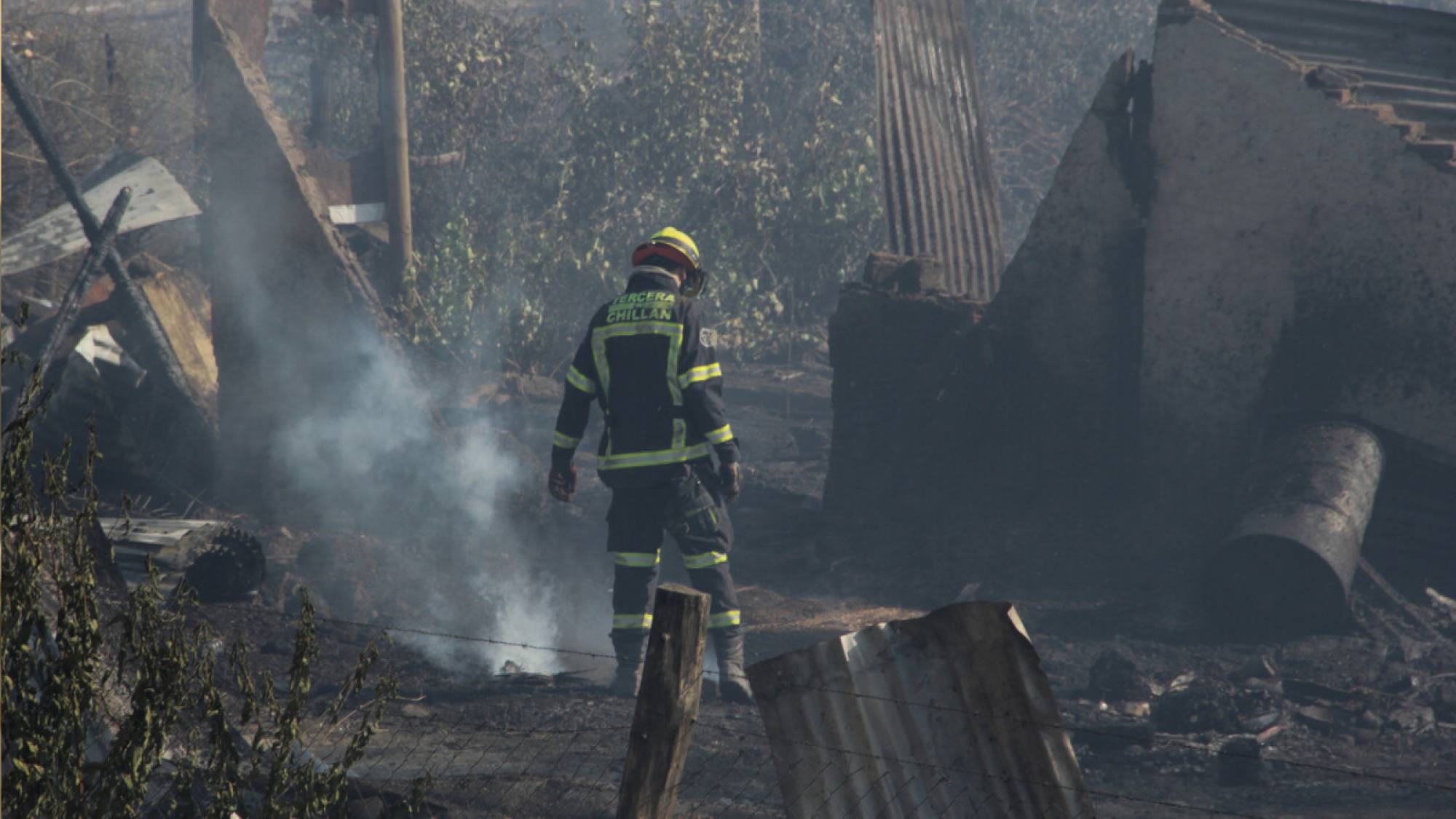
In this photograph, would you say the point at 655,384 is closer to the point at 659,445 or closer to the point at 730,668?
the point at 659,445

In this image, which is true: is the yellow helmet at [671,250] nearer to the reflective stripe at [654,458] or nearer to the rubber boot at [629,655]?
the reflective stripe at [654,458]

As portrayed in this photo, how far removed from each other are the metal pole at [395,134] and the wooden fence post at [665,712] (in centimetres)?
751

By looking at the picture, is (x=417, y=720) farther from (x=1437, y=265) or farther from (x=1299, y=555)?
(x=1437, y=265)

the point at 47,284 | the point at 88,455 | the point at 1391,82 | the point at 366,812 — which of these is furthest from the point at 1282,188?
the point at 47,284

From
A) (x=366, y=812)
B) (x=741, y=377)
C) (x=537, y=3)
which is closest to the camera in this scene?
(x=366, y=812)

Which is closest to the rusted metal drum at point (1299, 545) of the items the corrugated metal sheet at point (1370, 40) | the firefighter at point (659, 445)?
the corrugated metal sheet at point (1370, 40)

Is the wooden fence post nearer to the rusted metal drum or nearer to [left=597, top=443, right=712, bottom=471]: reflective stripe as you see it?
[left=597, top=443, right=712, bottom=471]: reflective stripe

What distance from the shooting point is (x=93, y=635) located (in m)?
2.33

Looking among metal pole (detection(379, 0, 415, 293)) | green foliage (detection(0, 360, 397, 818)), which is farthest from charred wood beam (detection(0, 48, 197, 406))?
green foliage (detection(0, 360, 397, 818))

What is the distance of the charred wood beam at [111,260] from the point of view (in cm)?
791

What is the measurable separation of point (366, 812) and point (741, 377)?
8.20 meters

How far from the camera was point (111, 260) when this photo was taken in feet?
27.2

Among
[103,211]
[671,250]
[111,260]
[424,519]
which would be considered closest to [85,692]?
[671,250]

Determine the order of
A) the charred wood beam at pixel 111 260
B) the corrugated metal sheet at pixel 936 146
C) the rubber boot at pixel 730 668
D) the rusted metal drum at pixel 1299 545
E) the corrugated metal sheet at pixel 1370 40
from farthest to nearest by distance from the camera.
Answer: the corrugated metal sheet at pixel 936 146
the charred wood beam at pixel 111 260
the corrugated metal sheet at pixel 1370 40
the rusted metal drum at pixel 1299 545
the rubber boot at pixel 730 668
